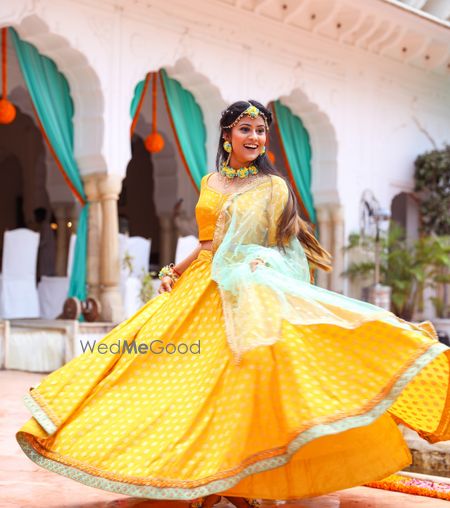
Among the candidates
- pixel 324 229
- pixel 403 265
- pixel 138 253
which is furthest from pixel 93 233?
pixel 403 265

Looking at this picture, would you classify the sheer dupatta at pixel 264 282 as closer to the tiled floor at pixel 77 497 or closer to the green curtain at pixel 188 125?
the tiled floor at pixel 77 497

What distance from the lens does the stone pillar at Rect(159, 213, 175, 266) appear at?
13.1 metres

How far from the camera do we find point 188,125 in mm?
9742

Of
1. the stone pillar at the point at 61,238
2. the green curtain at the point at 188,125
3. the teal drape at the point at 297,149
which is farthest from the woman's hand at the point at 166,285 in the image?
the stone pillar at the point at 61,238

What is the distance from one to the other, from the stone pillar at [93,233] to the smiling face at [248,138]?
5.86 m

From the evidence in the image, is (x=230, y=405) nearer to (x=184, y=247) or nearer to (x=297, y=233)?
(x=297, y=233)

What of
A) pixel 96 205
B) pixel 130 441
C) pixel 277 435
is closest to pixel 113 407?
pixel 130 441

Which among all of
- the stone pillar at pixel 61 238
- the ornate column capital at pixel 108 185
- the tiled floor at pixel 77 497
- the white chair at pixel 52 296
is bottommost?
the white chair at pixel 52 296

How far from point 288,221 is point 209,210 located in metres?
0.31

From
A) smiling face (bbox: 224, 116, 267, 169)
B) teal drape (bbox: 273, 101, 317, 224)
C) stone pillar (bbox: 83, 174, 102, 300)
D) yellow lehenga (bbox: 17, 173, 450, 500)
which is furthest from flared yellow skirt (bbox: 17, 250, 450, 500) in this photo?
teal drape (bbox: 273, 101, 317, 224)

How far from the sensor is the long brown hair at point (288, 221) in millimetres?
2980

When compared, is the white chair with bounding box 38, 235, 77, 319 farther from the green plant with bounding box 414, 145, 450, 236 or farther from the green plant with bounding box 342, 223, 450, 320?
the green plant with bounding box 414, 145, 450, 236

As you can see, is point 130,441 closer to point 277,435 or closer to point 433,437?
point 277,435

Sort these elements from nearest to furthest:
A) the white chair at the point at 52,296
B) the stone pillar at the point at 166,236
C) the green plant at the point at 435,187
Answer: the white chair at the point at 52,296 < the green plant at the point at 435,187 < the stone pillar at the point at 166,236
